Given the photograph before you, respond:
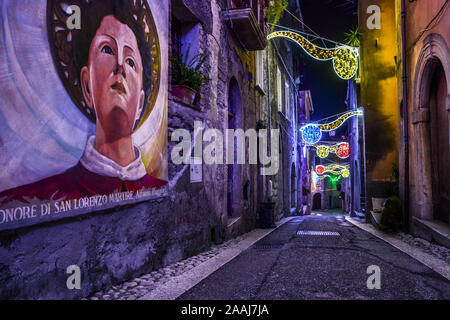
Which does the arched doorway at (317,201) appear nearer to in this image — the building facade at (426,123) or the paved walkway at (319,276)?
the building facade at (426,123)

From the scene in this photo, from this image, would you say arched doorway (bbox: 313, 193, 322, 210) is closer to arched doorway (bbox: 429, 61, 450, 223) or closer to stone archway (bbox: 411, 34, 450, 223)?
stone archway (bbox: 411, 34, 450, 223)

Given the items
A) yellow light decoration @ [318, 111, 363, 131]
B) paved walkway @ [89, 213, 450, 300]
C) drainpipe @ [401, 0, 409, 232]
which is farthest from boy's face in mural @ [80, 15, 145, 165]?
yellow light decoration @ [318, 111, 363, 131]

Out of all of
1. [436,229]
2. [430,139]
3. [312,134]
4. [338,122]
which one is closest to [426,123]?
[430,139]

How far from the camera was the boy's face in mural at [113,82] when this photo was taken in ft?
11.0

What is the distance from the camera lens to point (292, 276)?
387 cm

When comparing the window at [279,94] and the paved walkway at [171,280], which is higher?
the window at [279,94]

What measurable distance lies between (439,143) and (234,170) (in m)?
4.42

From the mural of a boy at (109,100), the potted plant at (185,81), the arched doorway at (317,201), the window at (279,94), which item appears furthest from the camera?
the arched doorway at (317,201)

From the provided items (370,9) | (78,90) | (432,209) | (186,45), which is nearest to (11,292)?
(78,90)

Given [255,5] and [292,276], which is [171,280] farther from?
[255,5]

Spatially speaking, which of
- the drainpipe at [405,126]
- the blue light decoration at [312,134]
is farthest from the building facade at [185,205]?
the blue light decoration at [312,134]

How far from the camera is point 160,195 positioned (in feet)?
15.1

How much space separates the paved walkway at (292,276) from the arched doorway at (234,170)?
261 centimetres

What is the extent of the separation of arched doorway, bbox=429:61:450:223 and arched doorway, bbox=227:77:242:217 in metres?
4.17
